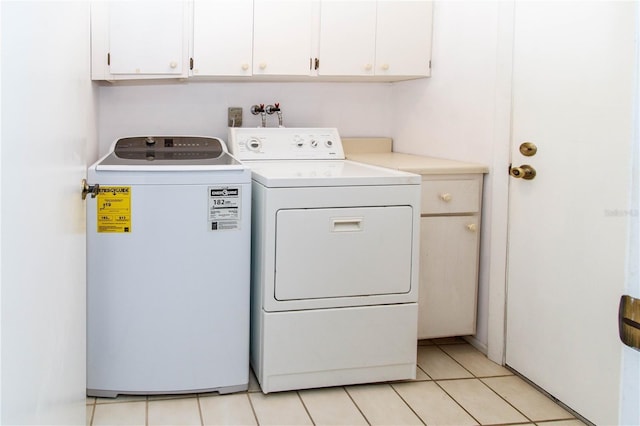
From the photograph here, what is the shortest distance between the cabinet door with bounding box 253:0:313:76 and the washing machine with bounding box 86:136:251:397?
73cm

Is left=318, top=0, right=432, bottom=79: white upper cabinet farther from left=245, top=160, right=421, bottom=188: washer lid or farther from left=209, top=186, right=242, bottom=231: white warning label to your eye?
left=209, top=186, right=242, bottom=231: white warning label

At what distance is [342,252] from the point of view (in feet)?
8.75

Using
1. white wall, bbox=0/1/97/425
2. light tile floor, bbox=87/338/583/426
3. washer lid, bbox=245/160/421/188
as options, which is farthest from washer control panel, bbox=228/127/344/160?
white wall, bbox=0/1/97/425

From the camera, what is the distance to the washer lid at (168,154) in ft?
8.52

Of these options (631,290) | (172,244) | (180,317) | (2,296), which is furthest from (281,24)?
(631,290)

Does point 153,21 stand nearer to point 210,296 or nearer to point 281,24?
point 281,24

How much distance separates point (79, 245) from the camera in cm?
187

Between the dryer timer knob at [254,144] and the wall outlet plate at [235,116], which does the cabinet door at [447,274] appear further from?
the wall outlet plate at [235,116]

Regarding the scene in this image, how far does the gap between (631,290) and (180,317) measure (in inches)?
83.6

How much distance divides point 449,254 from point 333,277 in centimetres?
65

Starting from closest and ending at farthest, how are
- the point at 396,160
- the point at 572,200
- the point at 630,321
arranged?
the point at 630,321 → the point at 572,200 → the point at 396,160

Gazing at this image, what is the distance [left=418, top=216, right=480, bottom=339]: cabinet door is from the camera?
3.01 metres

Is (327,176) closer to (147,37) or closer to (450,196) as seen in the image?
(450,196)

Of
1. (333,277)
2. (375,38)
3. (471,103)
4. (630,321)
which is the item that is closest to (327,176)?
(333,277)
